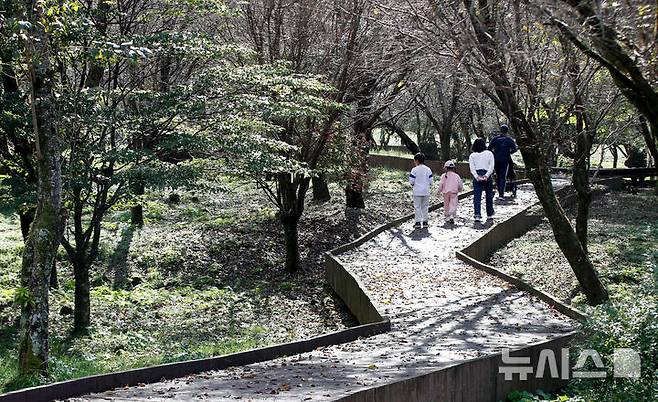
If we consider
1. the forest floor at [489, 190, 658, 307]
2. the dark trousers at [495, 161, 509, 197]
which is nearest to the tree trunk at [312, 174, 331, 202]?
the dark trousers at [495, 161, 509, 197]

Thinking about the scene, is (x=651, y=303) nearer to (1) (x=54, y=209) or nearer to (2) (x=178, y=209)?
(1) (x=54, y=209)

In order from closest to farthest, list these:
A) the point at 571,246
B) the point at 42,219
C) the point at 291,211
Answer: the point at 42,219
the point at 571,246
the point at 291,211

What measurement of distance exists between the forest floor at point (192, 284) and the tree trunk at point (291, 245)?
291mm

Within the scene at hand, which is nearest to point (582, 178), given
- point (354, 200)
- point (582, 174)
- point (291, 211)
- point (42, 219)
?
point (582, 174)

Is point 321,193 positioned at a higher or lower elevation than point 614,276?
higher

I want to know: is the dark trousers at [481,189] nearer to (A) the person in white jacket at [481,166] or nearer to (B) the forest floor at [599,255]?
(A) the person in white jacket at [481,166]

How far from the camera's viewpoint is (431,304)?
42.3ft

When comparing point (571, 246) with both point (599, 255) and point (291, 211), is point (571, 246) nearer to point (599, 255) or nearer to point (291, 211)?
point (599, 255)

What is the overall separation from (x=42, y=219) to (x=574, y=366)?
277 inches

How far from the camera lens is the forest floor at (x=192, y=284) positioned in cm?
1361

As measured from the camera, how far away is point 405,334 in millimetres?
10922

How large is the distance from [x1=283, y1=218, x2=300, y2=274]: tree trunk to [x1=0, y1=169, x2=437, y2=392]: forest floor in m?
0.29

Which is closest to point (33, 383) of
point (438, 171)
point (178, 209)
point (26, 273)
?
point (26, 273)

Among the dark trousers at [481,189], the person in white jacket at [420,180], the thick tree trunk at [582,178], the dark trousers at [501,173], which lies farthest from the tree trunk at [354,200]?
the thick tree trunk at [582,178]
